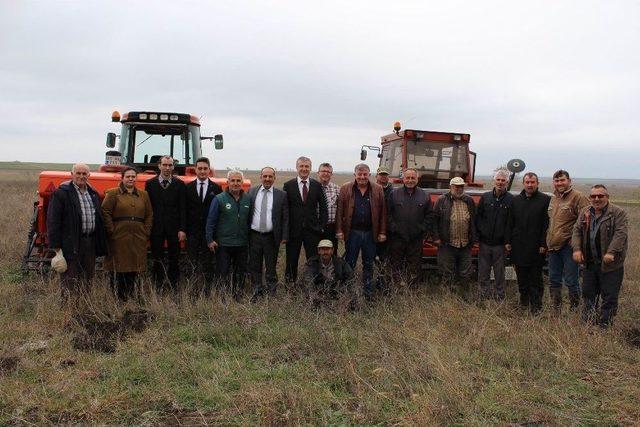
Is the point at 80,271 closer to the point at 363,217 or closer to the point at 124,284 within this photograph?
the point at 124,284

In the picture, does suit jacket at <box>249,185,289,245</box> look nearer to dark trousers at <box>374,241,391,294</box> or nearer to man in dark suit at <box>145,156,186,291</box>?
man in dark suit at <box>145,156,186,291</box>

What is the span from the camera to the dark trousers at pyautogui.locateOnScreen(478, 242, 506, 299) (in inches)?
250

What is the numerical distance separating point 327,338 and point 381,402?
1.20 m

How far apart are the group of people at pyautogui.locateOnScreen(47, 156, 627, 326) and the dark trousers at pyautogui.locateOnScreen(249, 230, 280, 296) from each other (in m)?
0.01

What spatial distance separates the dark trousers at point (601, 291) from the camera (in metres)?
5.40

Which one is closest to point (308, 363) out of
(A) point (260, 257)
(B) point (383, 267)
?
(B) point (383, 267)

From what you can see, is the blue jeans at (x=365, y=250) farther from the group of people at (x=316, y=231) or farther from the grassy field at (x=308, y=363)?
the grassy field at (x=308, y=363)

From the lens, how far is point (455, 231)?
6422mm

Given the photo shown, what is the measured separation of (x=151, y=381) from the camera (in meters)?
4.03

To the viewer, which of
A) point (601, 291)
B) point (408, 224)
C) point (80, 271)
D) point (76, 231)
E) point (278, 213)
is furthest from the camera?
point (408, 224)

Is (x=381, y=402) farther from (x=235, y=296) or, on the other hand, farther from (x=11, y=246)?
(x=11, y=246)

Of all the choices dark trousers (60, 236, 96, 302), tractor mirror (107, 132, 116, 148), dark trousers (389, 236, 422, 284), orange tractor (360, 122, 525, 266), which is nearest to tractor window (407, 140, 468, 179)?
orange tractor (360, 122, 525, 266)

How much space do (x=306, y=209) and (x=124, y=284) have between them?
2342 millimetres

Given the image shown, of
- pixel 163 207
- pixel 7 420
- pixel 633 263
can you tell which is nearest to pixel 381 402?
pixel 7 420
